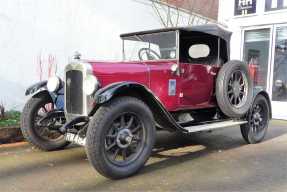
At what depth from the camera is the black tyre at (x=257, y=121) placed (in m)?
5.90

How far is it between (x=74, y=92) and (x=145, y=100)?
91 centimetres

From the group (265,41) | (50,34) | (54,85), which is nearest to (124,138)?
(54,85)

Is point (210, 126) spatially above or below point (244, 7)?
below

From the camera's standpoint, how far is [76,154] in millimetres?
4945

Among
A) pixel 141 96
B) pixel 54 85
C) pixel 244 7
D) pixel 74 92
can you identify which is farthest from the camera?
pixel 244 7

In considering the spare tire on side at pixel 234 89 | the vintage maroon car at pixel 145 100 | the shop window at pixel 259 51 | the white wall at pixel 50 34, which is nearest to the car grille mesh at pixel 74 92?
the vintage maroon car at pixel 145 100

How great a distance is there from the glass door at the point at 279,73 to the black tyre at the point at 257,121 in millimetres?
3028

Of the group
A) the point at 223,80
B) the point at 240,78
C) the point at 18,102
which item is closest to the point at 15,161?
the point at 18,102

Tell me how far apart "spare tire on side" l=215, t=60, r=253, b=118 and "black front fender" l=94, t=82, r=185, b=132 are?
42.7 inches

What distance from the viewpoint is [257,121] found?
6.12m

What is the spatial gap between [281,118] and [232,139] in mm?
3242

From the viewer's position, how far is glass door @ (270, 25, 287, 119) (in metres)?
9.05

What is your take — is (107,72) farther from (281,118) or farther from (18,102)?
(281,118)

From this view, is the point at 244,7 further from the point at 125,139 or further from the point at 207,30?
the point at 125,139
